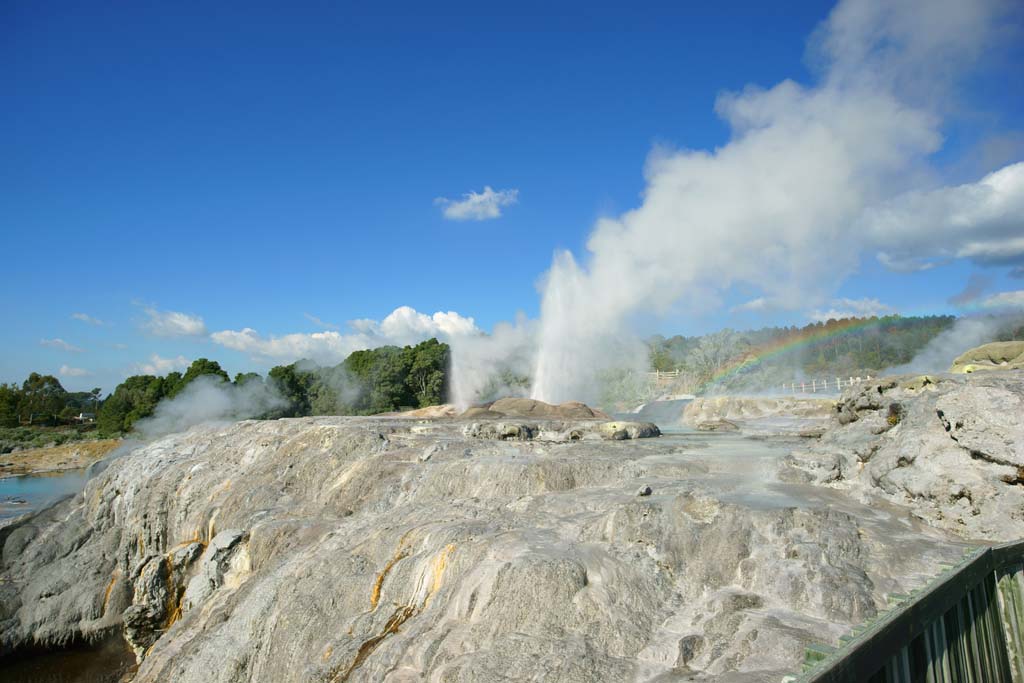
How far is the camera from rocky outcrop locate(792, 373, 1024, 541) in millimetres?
8531

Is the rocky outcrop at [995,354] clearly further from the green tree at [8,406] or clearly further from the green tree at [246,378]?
the green tree at [8,406]

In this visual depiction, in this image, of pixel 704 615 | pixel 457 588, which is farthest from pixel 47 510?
pixel 704 615

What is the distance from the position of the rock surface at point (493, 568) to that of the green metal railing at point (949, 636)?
2.62 m

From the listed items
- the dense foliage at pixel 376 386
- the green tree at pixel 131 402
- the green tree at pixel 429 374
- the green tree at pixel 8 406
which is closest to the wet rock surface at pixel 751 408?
the green tree at pixel 429 374

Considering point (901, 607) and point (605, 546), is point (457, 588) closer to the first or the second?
point (605, 546)

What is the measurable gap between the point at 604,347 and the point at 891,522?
110ft

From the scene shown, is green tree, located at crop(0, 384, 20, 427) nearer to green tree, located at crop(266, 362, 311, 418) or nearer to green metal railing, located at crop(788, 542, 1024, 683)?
green tree, located at crop(266, 362, 311, 418)

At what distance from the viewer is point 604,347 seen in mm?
42156

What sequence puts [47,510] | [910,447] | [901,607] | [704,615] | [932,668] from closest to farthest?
[901,607], [932,668], [704,615], [910,447], [47,510]

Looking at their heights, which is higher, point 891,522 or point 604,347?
point 604,347

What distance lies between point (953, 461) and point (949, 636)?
25.2ft

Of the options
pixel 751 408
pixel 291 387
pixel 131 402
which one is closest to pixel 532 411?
pixel 751 408

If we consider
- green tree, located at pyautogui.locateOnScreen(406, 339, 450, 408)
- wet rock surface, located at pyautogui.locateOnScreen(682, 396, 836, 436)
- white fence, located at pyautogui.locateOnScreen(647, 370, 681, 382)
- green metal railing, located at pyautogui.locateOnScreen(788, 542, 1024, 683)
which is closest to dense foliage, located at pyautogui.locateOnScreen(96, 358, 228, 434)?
green tree, located at pyautogui.locateOnScreen(406, 339, 450, 408)

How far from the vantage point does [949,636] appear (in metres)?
2.97
